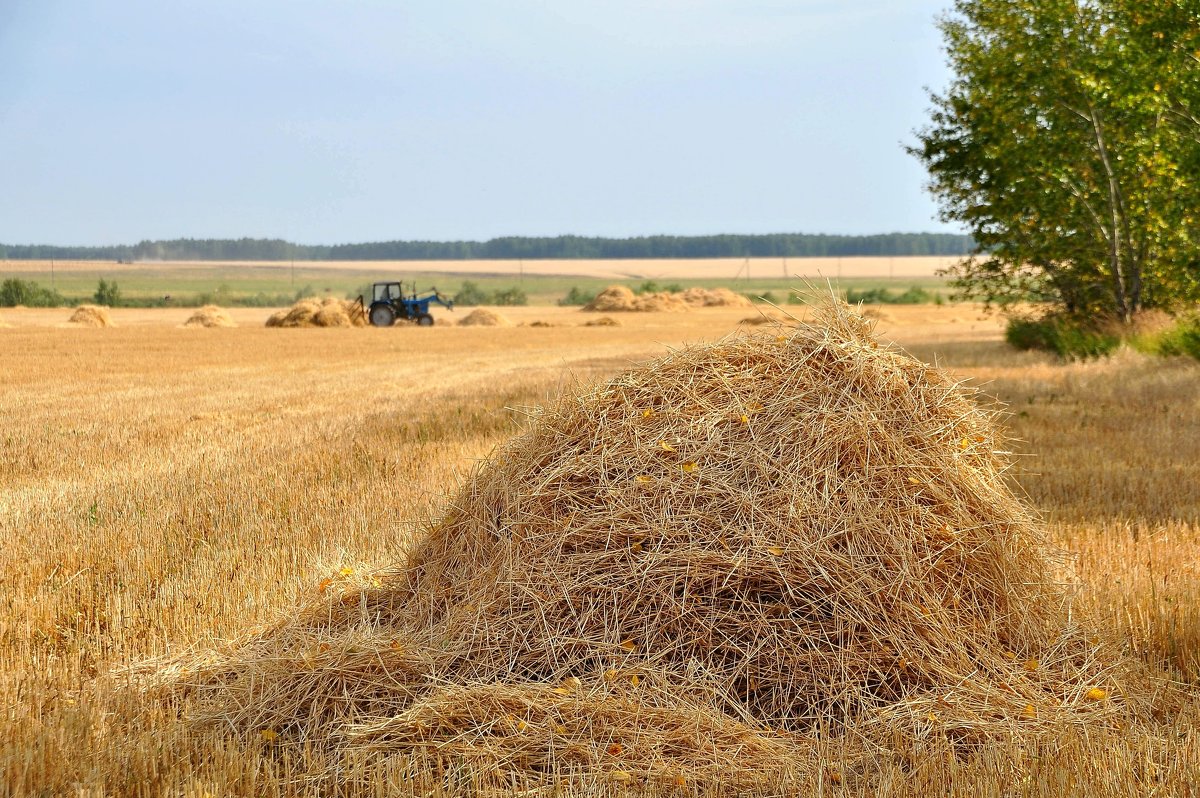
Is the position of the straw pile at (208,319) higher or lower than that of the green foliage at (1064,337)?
lower

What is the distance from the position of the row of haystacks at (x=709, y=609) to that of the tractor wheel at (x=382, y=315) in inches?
1648

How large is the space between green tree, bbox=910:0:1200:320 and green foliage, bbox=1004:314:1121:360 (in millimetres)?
405

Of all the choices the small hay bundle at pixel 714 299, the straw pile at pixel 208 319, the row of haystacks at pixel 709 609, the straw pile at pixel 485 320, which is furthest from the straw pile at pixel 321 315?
the row of haystacks at pixel 709 609

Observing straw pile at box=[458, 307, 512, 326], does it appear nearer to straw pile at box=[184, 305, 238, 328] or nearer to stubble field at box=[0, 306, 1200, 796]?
straw pile at box=[184, 305, 238, 328]

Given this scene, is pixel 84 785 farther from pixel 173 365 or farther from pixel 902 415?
pixel 173 365

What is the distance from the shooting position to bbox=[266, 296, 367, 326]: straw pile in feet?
152

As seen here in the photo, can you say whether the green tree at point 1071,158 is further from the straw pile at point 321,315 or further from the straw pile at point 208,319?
the straw pile at point 208,319

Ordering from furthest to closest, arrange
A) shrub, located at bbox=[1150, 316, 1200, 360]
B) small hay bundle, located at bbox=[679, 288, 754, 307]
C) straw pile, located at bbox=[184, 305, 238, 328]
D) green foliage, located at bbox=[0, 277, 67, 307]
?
small hay bundle, located at bbox=[679, 288, 754, 307] < green foliage, located at bbox=[0, 277, 67, 307] < straw pile, located at bbox=[184, 305, 238, 328] < shrub, located at bbox=[1150, 316, 1200, 360]

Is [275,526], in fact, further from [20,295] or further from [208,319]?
[20,295]

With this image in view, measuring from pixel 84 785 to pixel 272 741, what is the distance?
2.28 ft

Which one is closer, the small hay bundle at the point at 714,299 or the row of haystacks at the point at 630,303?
the row of haystacks at the point at 630,303

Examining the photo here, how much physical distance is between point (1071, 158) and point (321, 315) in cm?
3348

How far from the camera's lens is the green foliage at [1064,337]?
20906 millimetres

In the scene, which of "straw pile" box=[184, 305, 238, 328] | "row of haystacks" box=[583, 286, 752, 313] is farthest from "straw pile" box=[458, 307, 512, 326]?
"row of haystacks" box=[583, 286, 752, 313]
